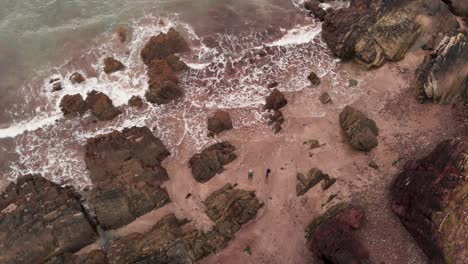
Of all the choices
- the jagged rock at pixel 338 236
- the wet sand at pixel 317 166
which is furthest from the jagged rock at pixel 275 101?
the jagged rock at pixel 338 236

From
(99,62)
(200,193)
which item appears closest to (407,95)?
(200,193)

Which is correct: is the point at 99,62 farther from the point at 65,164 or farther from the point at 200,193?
the point at 200,193

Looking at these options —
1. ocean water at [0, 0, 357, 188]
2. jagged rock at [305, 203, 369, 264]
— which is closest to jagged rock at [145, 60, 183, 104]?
ocean water at [0, 0, 357, 188]

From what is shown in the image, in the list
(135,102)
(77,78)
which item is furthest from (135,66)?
(77,78)

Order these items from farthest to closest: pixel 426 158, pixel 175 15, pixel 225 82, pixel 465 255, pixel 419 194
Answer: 1. pixel 175 15
2. pixel 225 82
3. pixel 426 158
4. pixel 419 194
5. pixel 465 255

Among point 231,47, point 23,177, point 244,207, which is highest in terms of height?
point 231,47

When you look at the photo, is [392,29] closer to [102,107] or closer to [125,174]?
[125,174]

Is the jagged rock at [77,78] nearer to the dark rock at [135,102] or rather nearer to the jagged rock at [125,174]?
the dark rock at [135,102]
